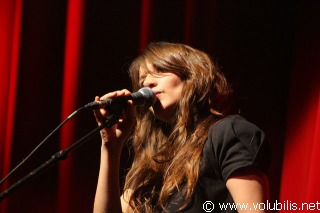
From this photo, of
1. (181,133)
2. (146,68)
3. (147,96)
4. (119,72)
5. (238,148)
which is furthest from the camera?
(119,72)

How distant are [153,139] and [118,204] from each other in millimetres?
272

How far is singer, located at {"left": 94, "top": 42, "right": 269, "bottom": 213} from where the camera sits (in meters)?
1.09

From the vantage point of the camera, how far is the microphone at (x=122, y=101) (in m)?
1.05

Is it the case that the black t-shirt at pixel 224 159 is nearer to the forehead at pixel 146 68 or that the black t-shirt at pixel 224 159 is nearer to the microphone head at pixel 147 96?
the microphone head at pixel 147 96

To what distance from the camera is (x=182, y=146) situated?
1.30 metres

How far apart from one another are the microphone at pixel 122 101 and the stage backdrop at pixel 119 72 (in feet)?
1.77

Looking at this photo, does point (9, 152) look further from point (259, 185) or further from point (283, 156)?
point (283, 156)

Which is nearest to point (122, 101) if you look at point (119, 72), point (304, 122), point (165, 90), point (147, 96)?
point (147, 96)

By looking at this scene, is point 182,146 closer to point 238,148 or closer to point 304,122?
point 238,148

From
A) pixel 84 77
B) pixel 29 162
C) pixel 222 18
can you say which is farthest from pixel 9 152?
pixel 222 18

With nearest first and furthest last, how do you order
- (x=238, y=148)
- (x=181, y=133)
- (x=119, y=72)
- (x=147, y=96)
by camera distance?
(x=238, y=148)
(x=147, y=96)
(x=181, y=133)
(x=119, y=72)

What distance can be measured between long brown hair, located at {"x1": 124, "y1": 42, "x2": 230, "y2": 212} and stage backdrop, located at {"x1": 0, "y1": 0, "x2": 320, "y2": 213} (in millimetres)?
273

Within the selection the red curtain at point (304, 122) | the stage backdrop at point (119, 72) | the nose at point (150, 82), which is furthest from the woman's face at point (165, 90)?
the red curtain at point (304, 122)

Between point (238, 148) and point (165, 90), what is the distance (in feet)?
1.18
